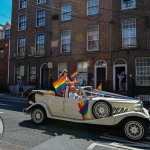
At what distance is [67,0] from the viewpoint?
21.9 m

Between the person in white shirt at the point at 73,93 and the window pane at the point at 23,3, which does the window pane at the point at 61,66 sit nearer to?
the window pane at the point at 23,3

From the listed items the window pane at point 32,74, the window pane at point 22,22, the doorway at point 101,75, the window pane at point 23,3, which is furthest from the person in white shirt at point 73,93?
the window pane at point 23,3

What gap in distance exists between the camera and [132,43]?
710 inches

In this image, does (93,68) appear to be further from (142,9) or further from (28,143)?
(28,143)

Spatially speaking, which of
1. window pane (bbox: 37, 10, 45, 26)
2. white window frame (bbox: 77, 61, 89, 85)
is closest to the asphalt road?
white window frame (bbox: 77, 61, 89, 85)

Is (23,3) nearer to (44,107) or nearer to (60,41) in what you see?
(60,41)

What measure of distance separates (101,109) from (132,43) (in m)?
12.8

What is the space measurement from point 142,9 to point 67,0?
26.9ft

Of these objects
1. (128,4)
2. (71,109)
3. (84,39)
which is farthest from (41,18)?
(71,109)

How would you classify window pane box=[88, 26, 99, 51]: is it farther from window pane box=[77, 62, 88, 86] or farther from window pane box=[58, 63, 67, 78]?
window pane box=[58, 63, 67, 78]

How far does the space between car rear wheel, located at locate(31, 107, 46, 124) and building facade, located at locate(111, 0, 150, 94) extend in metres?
11.1

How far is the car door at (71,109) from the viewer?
7.00 m

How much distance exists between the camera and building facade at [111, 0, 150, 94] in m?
17.3

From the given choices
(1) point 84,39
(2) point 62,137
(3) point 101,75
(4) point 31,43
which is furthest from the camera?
(4) point 31,43
